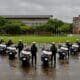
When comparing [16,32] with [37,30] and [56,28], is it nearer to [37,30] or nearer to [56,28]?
A: [37,30]

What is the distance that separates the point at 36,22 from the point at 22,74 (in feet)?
517

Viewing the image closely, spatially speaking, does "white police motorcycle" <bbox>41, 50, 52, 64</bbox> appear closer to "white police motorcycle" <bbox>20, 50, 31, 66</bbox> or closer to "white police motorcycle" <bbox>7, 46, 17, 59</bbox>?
"white police motorcycle" <bbox>20, 50, 31, 66</bbox>

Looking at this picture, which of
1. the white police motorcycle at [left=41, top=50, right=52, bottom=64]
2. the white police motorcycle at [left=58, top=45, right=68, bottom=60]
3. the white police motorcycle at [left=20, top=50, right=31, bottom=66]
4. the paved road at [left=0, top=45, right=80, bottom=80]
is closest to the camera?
the paved road at [left=0, top=45, right=80, bottom=80]

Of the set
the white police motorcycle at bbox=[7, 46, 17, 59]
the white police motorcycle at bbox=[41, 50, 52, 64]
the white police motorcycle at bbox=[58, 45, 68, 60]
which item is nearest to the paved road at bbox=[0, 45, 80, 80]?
the white police motorcycle at bbox=[41, 50, 52, 64]

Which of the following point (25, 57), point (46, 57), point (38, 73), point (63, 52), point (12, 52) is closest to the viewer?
point (38, 73)

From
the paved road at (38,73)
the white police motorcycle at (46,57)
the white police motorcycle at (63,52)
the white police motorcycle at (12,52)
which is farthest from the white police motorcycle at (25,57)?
the white police motorcycle at (63,52)

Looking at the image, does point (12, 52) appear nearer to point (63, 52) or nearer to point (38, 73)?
point (63, 52)

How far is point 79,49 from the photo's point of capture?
44656 mm

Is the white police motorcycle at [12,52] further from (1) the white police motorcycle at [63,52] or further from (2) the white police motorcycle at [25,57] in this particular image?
(1) the white police motorcycle at [63,52]

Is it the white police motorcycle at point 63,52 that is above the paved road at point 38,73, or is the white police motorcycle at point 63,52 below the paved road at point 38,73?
below

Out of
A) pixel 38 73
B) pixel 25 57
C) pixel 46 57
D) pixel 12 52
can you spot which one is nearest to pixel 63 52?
pixel 12 52

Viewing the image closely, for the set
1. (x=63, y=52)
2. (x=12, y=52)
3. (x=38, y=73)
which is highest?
(x=38, y=73)

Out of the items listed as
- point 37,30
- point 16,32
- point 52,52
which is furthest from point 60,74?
point 37,30

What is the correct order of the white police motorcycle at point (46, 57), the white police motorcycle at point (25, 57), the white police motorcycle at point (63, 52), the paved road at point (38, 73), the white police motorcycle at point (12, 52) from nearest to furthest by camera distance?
the paved road at point (38, 73) → the white police motorcycle at point (46, 57) → the white police motorcycle at point (25, 57) → the white police motorcycle at point (12, 52) → the white police motorcycle at point (63, 52)
